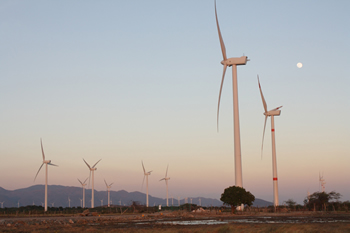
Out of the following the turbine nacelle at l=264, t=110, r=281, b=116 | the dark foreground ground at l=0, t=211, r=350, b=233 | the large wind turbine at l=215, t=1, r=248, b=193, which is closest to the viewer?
the dark foreground ground at l=0, t=211, r=350, b=233

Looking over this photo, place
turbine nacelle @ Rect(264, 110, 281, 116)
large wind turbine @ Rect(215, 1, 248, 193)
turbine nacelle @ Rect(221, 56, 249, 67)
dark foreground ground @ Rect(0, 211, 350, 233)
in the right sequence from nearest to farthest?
dark foreground ground @ Rect(0, 211, 350, 233), large wind turbine @ Rect(215, 1, 248, 193), turbine nacelle @ Rect(221, 56, 249, 67), turbine nacelle @ Rect(264, 110, 281, 116)

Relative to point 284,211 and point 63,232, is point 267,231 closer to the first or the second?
point 63,232

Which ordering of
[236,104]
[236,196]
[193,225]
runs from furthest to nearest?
[236,104] < [236,196] < [193,225]

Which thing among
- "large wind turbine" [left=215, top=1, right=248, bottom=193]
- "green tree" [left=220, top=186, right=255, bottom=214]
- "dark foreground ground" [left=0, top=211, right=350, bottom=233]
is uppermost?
"large wind turbine" [left=215, top=1, right=248, bottom=193]

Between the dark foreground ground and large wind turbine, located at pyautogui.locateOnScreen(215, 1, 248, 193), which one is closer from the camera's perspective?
the dark foreground ground

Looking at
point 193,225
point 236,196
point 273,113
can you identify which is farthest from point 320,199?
point 193,225

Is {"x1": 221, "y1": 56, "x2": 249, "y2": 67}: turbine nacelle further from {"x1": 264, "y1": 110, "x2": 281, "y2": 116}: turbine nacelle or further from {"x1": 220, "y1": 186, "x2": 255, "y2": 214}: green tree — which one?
{"x1": 264, "y1": 110, "x2": 281, "y2": 116}: turbine nacelle

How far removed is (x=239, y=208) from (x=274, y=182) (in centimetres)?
1607

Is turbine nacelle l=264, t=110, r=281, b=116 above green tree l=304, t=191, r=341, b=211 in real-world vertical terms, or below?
above

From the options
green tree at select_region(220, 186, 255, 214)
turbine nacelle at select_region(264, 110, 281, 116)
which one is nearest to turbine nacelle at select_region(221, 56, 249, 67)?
green tree at select_region(220, 186, 255, 214)

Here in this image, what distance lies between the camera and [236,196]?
7575cm

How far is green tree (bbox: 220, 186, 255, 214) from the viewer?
75562mm

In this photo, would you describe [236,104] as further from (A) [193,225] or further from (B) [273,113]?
(A) [193,225]

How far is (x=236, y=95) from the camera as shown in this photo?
77875 mm
